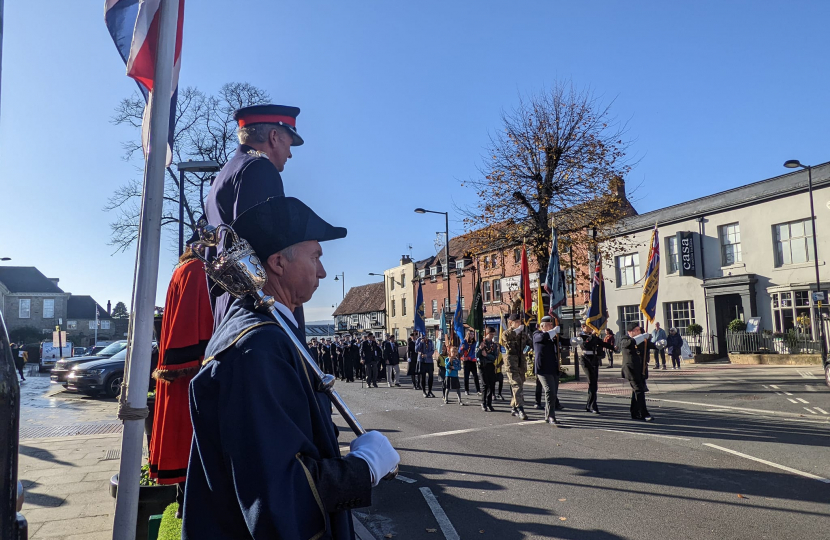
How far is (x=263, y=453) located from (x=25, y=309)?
8207cm

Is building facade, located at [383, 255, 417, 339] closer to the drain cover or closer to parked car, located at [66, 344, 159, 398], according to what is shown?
parked car, located at [66, 344, 159, 398]

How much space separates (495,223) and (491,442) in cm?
1498

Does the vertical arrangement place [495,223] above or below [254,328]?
above

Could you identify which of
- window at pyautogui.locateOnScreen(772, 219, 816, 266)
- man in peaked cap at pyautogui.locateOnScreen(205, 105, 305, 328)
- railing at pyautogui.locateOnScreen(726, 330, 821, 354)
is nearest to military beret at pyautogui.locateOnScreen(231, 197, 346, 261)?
man in peaked cap at pyautogui.locateOnScreen(205, 105, 305, 328)

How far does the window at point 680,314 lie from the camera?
29641 mm

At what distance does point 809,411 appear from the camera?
38.4 ft

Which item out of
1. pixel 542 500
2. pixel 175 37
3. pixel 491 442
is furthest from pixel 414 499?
pixel 175 37

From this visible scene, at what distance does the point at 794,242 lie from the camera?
83.3 feet

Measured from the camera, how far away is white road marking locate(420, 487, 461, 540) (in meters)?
5.10

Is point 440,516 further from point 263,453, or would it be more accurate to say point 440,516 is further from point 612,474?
point 263,453

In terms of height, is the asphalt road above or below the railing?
below

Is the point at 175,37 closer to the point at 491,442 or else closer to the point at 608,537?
the point at 608,537

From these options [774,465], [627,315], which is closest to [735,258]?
[627,315]

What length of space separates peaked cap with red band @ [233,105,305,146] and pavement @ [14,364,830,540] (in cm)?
335
